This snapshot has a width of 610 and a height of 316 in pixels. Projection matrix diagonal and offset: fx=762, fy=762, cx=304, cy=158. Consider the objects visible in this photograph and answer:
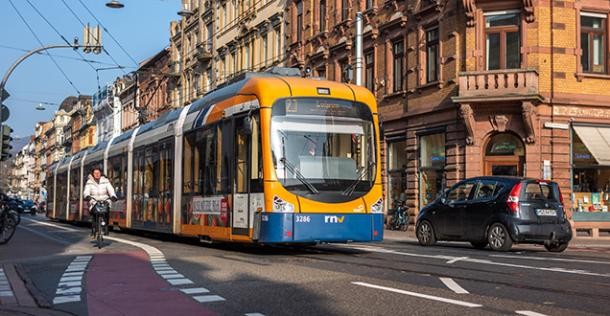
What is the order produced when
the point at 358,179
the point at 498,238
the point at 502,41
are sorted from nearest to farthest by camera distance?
the point at 358,179 < the point at 498,238 < the point at 502,41

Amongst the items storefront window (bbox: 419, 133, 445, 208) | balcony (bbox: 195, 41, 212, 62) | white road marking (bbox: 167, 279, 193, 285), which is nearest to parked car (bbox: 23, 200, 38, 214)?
balcony (bbox: 195, 41, 212, 62)

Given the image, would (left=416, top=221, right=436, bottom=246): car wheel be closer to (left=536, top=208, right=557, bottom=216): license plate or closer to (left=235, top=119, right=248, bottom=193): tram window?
(left=536, top=208, right=557, bottom=216): license plate

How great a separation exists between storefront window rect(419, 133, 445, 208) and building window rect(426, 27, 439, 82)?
2.30 m

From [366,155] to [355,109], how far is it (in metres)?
0.93

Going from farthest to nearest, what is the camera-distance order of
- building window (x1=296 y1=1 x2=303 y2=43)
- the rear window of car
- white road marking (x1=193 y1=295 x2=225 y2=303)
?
building window (x1=296 y1=1 x2=303 y2=43)
the rear window of car
white road marking (x1=193 y1=295 x2=225 y2=303)

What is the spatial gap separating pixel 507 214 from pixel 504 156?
10638 millimetres

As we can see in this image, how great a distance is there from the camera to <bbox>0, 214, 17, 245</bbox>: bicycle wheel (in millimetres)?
18609

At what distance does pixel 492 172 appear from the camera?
87.6 feet

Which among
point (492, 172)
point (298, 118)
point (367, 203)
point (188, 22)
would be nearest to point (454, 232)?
point (367, 203)

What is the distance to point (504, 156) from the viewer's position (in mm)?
26422

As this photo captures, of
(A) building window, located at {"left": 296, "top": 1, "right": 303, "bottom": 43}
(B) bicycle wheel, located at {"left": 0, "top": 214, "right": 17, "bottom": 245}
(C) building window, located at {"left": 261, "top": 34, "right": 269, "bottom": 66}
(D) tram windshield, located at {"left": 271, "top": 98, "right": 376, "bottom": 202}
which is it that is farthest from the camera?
(C) building window, located at {"left": 261, "top": 34, "right": 269, "bottom": 66}

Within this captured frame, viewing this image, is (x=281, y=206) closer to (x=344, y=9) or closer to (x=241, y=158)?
(x=241, y=158)

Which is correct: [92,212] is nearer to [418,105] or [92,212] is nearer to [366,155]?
[366,155]

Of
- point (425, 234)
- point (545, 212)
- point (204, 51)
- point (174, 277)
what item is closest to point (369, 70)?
point (425, 234)
